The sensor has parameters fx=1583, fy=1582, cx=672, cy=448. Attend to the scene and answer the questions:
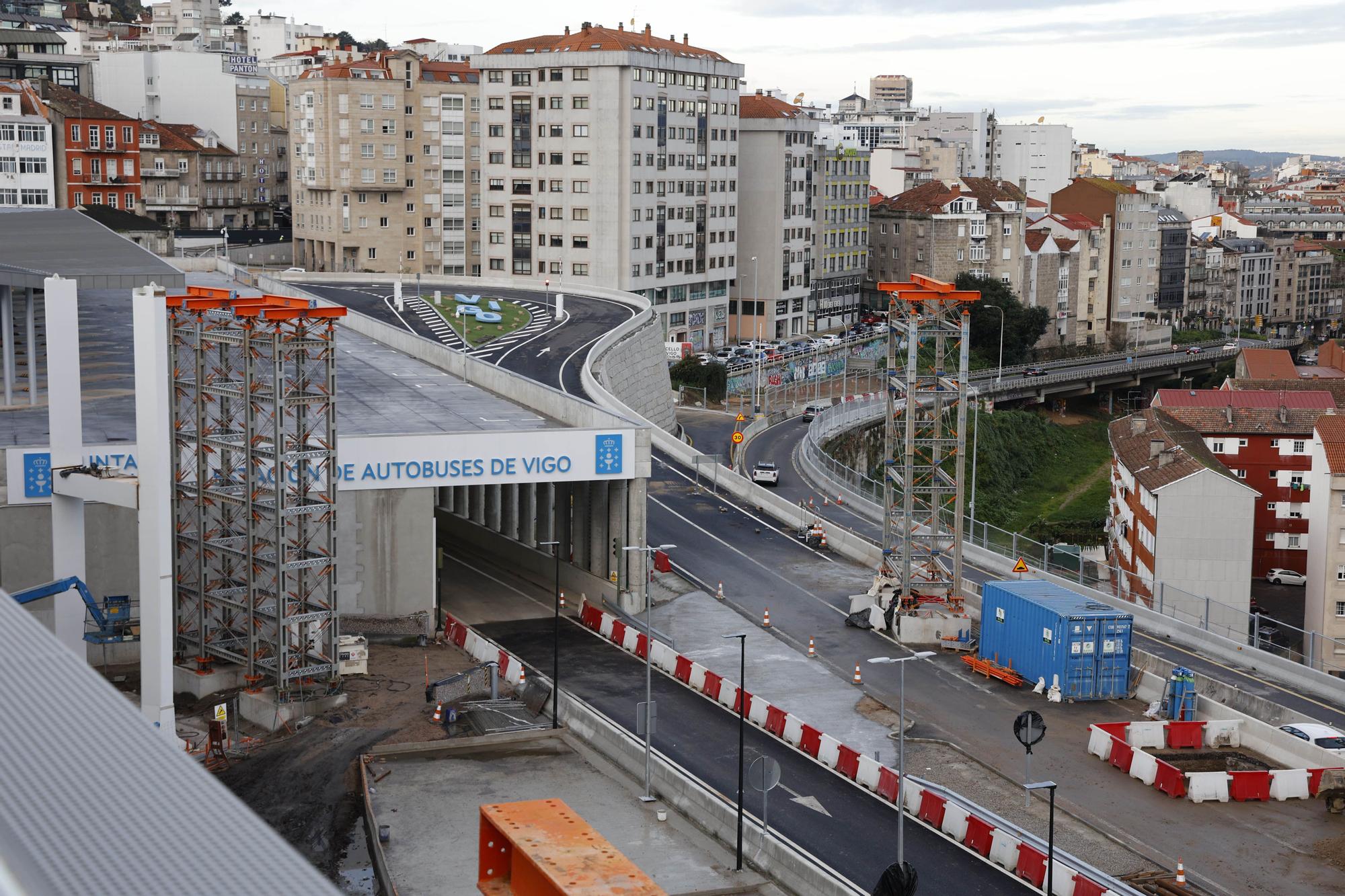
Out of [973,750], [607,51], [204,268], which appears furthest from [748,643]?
[607,51]

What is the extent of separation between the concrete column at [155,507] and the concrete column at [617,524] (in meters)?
22.3

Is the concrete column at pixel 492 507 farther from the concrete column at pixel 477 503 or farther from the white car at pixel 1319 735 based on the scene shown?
the white car at pixel 1319 735

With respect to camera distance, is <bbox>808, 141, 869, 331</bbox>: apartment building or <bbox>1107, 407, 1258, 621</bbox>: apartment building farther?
<bbox>808, 141, 869, 331</bbox>: apartment building

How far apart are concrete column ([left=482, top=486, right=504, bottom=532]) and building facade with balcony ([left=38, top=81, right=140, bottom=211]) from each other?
8019 centimetres

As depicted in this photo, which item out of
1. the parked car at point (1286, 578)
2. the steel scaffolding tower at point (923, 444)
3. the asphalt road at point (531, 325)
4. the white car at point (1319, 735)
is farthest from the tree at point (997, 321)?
the white car at point (1319, 735)

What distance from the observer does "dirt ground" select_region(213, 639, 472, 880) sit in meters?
34.8

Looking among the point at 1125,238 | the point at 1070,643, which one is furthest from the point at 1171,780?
the point at 1125,238

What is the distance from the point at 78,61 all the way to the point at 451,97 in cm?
3990

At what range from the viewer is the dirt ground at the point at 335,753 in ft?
114

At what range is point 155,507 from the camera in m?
32.4

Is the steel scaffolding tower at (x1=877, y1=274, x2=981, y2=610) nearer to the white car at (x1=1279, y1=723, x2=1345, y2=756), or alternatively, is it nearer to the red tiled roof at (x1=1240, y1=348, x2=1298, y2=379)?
the white car at (x1=1279, y1=723, x2=1345, y2=756)

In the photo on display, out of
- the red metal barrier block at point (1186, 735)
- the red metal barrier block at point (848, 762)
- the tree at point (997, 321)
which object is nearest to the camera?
the red metal barrier block at point (848, 762)

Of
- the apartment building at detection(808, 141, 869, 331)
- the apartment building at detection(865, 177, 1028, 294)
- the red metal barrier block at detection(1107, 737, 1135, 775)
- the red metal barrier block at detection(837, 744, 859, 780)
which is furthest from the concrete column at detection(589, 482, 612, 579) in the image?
the apartment building at detection(865, 177, 1028, 294)

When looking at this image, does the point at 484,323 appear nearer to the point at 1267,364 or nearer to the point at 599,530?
the point at 599,530
